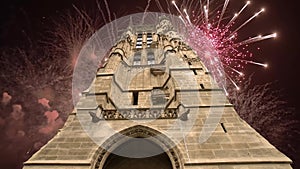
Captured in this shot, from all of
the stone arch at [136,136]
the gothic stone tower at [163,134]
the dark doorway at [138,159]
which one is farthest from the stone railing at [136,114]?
the dark doorway at [138,159]

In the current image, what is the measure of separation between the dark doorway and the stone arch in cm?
49

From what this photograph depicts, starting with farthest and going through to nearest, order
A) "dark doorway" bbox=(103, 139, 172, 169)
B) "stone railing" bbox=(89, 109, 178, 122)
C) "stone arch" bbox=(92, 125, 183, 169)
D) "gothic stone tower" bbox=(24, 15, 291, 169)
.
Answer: "stone railing" bbox=(89, 109, 178, 122) < "dark doorway" bbox=(103, 139, 172, 169) < "stone arch" bbox=(92, 125, 183, 169) < "gothic stone tower" bbox=(24, 15, 291, 169)

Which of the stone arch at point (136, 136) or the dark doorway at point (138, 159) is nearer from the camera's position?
the stone arch at point (136, 136)

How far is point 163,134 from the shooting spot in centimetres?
1280

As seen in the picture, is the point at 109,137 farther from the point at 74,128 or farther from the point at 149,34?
the point at 149,34

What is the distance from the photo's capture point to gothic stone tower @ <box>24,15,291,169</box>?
37.8 ft

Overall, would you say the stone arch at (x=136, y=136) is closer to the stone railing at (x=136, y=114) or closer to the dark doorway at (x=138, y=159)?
the dark doorway at (x=138, y=159)

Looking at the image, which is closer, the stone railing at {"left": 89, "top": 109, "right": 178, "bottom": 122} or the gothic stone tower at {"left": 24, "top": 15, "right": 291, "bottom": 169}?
the gothic stone tower at {"left": 24, "top": 15, "right": 291, "bottom": 169}

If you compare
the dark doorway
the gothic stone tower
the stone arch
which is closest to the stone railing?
the gothic stone tower

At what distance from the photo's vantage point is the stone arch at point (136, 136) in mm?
11849

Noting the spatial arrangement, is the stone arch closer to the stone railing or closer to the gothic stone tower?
the gothic stone tower

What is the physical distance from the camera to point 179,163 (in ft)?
38.1

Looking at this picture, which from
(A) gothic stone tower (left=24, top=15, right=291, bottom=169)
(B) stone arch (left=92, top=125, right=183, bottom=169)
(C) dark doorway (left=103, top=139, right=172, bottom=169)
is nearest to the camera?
(A) gothic stone tower (left=24, top=15, right=291, bottom=169)

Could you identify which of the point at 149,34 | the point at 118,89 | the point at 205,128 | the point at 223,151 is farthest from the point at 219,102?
the point at 149,34
